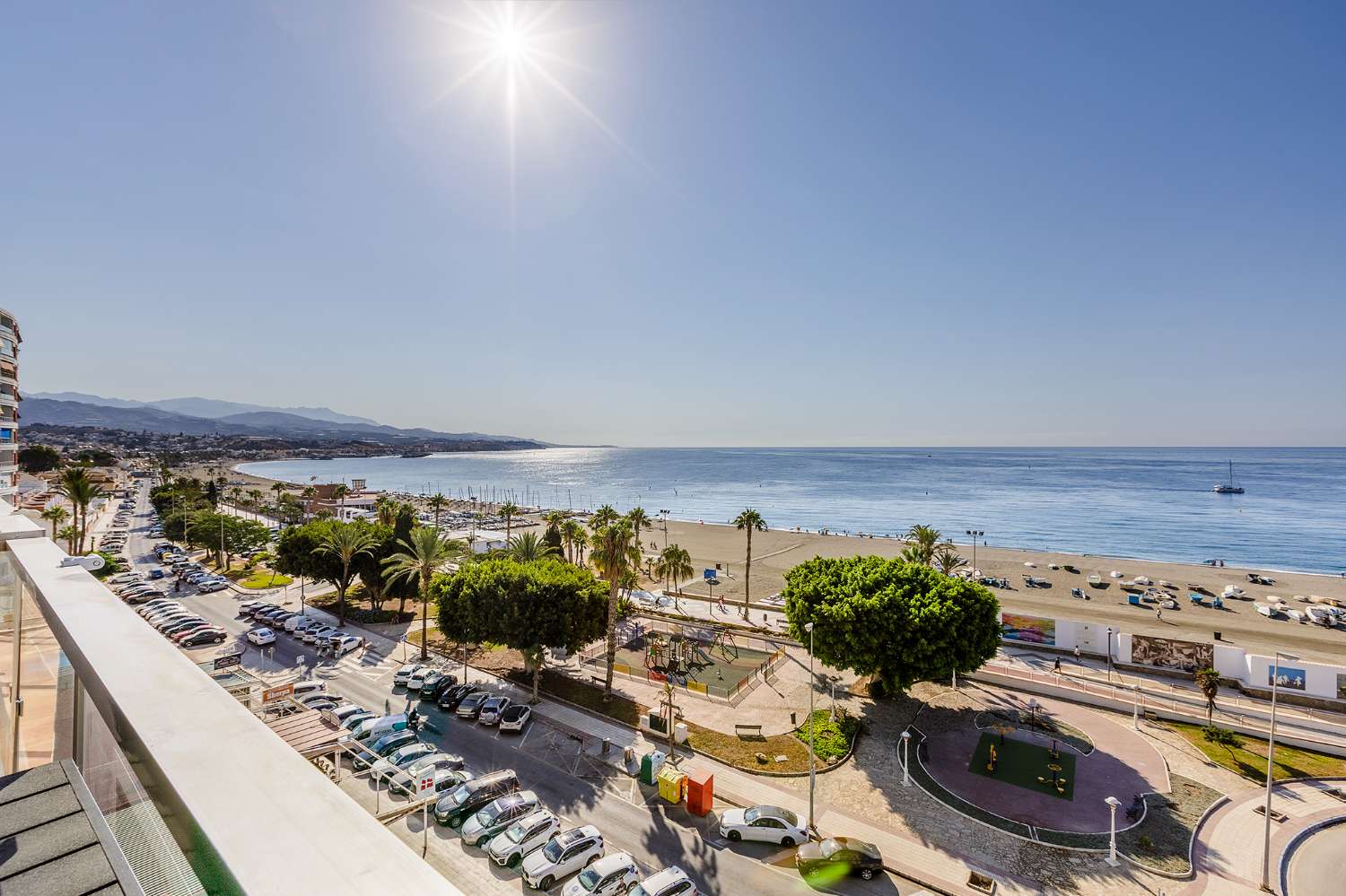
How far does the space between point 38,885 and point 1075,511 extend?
155465 mm

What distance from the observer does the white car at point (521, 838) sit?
65.2ft

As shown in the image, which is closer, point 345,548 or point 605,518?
point 345,548

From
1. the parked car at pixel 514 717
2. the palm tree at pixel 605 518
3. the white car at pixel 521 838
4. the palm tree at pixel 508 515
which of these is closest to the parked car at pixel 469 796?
the white car at pixel 521 838

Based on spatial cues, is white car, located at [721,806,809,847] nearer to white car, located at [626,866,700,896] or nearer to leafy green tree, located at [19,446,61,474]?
white car, located at [626,866,700,896]

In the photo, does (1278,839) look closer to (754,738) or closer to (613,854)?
(754,738)

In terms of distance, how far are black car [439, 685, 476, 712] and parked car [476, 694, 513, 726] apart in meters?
1.67

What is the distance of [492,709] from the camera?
3008 cm

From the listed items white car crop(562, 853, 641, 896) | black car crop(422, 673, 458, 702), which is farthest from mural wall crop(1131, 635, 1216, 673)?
black car crop(422, 673, 458, 702)

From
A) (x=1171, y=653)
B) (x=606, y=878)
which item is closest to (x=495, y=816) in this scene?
(x=606, y=878)

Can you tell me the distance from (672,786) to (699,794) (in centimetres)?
124

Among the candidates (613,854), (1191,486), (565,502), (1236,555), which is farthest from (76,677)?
(1191,486)

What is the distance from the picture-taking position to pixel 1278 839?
2244 cm

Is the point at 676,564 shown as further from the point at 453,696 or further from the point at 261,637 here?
the point at 261,637

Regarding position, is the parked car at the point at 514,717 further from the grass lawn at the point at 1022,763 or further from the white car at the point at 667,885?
the grass lawn at the point at 1022,763
